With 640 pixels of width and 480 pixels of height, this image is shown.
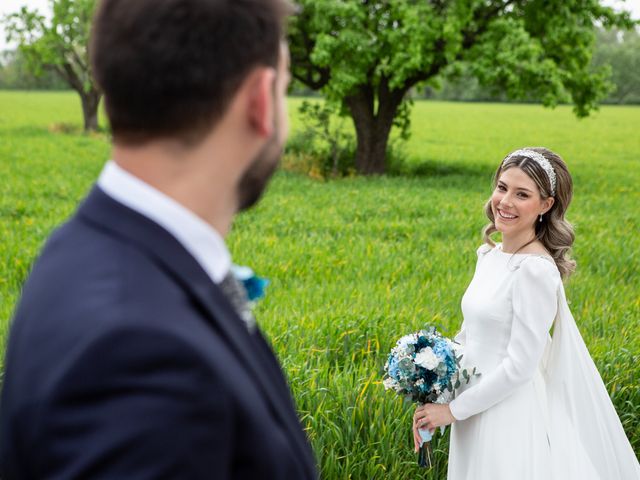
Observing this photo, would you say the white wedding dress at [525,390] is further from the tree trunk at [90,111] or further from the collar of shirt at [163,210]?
the tree trunk at [90,111]

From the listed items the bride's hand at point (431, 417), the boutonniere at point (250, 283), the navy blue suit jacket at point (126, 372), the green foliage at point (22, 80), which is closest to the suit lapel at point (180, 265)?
the navy blue suit jacket at point (126, 372)

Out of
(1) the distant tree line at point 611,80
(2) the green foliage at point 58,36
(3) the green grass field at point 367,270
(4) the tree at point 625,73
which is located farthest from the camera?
(4) the tree at point 625,73

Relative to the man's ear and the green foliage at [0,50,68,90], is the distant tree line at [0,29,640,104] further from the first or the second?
the man's ear

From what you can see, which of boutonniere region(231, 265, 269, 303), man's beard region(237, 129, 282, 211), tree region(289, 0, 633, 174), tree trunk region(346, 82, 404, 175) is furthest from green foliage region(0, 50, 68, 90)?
man's beard region(237, 129, 282, 211)

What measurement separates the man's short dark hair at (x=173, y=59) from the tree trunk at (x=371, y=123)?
15.8 metres

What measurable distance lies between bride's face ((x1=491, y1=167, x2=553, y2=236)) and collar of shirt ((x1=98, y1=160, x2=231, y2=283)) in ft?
7.03

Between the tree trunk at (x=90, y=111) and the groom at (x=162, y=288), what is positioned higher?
the groom at (x=162, y=288)

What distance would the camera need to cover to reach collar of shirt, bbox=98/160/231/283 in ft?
3.49

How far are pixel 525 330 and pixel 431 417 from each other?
0.55 m

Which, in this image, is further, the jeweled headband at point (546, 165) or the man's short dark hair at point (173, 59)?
the jeweled headband at point (546, 165)

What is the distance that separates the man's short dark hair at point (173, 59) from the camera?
1.03m

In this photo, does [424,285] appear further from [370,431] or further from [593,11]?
[593,11]

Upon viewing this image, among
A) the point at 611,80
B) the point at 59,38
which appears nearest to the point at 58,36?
the point at 59,38

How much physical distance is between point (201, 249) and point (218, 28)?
0.32m
